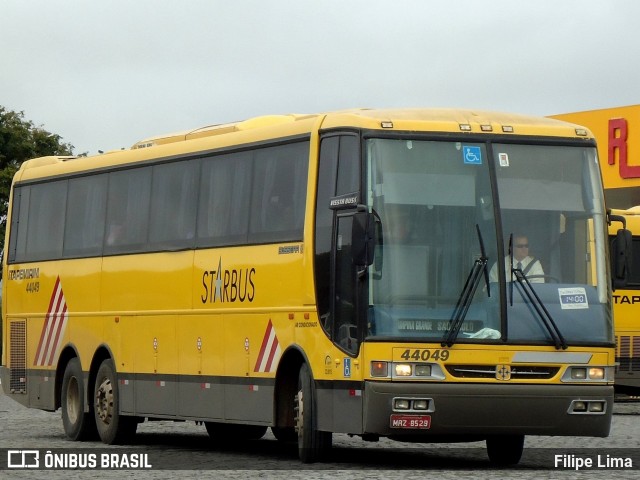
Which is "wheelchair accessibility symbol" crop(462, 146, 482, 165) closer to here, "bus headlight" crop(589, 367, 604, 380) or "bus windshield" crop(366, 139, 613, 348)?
"bus windshield" crop(366, 139, 613, 348)

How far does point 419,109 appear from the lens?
17594 millimetres

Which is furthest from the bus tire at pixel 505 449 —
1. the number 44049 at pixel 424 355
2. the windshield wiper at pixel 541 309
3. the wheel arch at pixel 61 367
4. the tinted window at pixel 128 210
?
the wheel arch at pixel 61 367

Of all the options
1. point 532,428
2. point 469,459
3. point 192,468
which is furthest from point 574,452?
point 192,468

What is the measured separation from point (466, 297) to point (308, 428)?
205 cm

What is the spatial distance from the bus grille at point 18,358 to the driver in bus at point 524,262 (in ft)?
32.7

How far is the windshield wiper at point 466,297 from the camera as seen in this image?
54.1 feet

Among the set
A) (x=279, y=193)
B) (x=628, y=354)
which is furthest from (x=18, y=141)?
(x=279, y=193)

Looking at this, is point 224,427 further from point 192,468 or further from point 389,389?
point 389,389

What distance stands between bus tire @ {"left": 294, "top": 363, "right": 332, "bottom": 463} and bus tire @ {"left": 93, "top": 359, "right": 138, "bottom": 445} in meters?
5.01

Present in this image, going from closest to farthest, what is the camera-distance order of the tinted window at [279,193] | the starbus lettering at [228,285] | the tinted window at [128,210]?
the tinted window at [279,193] → the starbus lettering at [228,285] → the tinted window at [128,210]

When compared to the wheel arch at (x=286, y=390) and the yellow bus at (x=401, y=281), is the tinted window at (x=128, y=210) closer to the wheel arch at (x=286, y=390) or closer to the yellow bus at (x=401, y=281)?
the yellow bus at (x=401, y=281)

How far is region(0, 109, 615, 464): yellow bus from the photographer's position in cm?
1652

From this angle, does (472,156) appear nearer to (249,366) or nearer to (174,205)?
(249,366)

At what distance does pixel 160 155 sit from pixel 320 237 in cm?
471
